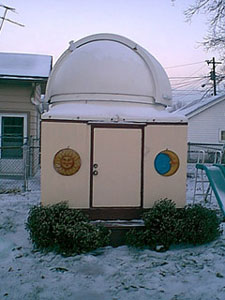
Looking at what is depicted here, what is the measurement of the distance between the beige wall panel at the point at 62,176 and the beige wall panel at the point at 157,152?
3.62ft

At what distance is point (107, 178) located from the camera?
6.71 meters

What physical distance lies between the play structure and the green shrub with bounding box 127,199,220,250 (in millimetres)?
665

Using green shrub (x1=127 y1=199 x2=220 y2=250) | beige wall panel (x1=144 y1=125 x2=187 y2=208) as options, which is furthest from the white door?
green shrub (x1=127 y1=199 x2=220 y2=250)

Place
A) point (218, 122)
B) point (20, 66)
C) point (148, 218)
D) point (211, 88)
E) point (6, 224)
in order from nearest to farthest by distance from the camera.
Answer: point (148, 218)
point (6, 224)
point (20, 66)
point (218, 122)
point (211, 88)

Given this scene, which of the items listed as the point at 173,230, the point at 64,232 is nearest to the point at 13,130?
the point at 64,232

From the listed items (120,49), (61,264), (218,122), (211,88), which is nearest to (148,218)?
(61,264)

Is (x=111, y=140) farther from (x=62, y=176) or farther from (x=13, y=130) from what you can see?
(x=13, y=130)

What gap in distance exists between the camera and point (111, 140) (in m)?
6.68

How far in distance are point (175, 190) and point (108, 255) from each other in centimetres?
192

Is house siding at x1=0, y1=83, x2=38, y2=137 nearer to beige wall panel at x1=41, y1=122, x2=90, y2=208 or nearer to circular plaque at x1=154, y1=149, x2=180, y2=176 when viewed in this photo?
beige wall panel at x1=41, y1=122, x2=90, y2=208

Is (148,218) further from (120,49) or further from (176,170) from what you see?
(120,49)

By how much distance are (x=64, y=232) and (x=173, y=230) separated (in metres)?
1.75

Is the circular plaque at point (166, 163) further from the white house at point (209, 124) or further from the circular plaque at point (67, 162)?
the white house at point (209, 124)

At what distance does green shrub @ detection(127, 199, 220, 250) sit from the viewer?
235 inches
